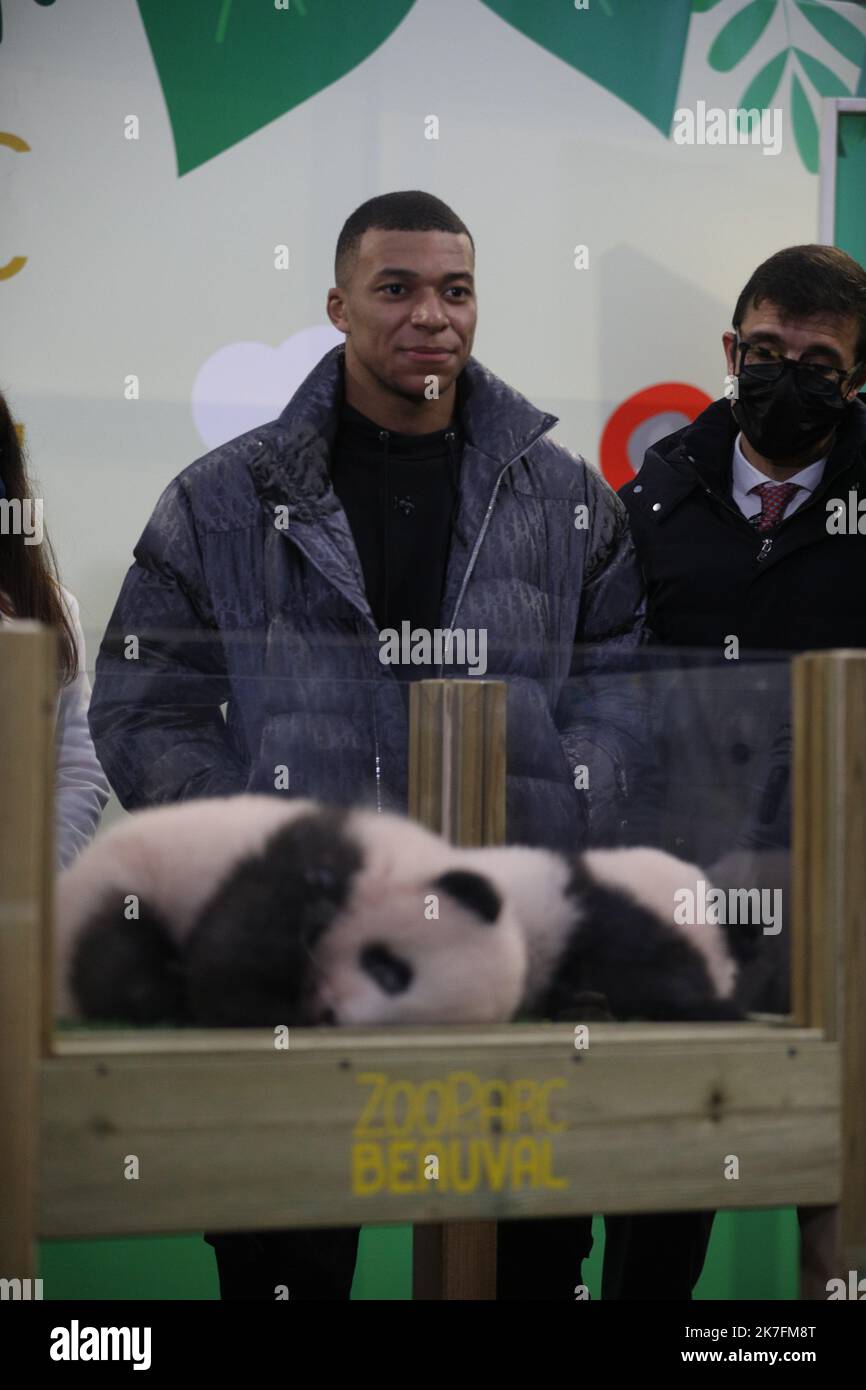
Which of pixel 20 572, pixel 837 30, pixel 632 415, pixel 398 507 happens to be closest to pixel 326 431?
pixel 398 507

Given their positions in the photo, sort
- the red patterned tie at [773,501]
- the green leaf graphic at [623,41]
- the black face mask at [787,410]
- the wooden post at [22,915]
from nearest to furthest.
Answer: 1. the wooden post at [22,915]
2. the black face mask at [787,410]
3. the red patterned tie at [773,501]
4. the green leaf graphic at [623,41]

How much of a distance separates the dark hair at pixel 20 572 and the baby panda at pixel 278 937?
35.4 inches

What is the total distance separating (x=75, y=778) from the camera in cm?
136

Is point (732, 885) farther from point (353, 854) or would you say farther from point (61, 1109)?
point (61, 1109)

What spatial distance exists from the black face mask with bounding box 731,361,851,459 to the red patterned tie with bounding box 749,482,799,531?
62 millimetres

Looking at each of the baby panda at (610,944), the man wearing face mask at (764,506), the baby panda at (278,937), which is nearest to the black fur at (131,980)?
the baby panda at (278,937)

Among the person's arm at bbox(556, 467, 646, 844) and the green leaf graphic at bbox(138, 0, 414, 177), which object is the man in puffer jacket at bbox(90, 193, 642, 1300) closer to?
the person's arm at bbox(556, 467, 646, 844)

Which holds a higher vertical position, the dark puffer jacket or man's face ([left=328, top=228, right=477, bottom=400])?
man's face ([left=328, top=228, right=477, bottom=400])

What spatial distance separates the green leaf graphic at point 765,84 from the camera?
3.21 metres

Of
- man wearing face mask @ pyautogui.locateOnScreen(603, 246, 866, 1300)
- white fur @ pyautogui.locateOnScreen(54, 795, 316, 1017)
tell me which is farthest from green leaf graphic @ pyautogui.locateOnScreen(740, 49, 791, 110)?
white fur @ pyautogui.locateOnScreen(54, 795, 316, 1017)

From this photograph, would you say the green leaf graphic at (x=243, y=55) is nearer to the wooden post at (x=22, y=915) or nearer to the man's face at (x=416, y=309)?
the man's face at (x=416, y=309)

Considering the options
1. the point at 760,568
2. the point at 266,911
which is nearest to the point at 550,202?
the point at 760,568

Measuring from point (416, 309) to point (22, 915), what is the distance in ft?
3.93

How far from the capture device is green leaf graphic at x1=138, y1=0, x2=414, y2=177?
9.96ft
